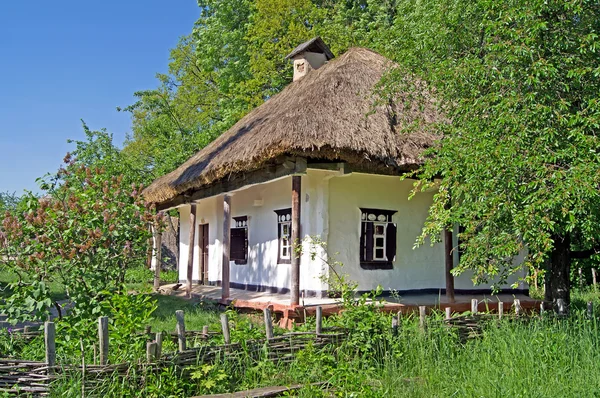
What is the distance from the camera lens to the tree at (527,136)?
5.10 m

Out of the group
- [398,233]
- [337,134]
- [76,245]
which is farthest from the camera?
[398,233]

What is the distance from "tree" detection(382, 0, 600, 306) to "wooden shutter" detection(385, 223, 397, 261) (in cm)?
332

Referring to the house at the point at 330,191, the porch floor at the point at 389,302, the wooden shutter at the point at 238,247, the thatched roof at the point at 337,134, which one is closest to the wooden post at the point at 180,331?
the porch floor at the point at 389,302

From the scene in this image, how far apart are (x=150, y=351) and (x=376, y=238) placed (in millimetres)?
5993

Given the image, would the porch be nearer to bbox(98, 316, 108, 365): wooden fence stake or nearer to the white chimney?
bbox(98, 316, 108, 365): wooden fence stake

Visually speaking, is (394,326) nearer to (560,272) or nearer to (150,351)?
(150,351)

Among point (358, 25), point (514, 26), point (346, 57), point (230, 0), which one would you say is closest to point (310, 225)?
point (346, 57)

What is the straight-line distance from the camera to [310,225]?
9.26m

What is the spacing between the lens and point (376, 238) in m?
9.83

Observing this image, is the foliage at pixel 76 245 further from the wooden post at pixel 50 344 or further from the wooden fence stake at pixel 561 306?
the wooden fence stake at pixel 561 306

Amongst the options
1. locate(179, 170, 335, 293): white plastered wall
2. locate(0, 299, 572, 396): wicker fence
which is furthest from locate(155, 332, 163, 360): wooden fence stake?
locate(179, 170, 335, 293): white plastered wall

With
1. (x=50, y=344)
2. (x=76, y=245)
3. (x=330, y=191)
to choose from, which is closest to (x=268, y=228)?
(x=330, y=191)

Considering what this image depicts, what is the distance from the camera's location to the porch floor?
27.2 ft

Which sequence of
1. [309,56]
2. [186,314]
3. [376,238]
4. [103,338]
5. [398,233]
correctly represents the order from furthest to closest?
1. [309,56]
2. [398,233]
3. [376,238]
4. [186,314]
5. [103,338]
